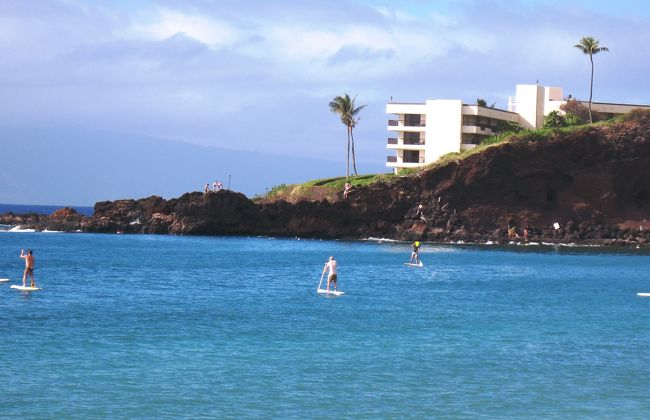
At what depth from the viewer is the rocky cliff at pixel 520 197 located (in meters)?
102

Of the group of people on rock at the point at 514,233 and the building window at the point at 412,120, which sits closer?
the group of people on rock at the point at 514,233

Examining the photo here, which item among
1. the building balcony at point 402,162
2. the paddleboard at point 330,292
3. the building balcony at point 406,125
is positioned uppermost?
the building balcony at point 406,125

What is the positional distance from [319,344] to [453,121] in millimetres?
87377

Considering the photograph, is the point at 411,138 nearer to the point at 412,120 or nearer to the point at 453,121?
the point at 412,120

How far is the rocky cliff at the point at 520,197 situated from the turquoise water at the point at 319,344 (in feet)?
124

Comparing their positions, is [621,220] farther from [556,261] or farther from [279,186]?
[279,186]

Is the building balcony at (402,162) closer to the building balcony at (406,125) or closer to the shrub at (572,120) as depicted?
the building balcony at (406,125)

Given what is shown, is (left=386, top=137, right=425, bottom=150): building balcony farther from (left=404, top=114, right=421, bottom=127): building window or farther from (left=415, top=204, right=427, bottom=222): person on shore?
(left=415, top=204, right=427, bottom=222): person on shore

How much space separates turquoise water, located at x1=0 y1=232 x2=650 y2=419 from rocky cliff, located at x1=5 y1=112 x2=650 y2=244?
37.8 metres

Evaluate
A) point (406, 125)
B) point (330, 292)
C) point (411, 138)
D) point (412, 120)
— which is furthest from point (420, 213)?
point (330, 292)

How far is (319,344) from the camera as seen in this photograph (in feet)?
104

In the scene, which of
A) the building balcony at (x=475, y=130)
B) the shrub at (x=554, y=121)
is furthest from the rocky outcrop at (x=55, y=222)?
the shrub at (x=554, y=121)

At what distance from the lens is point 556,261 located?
3054 inches

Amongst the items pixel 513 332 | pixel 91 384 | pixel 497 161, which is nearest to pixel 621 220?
pixel 497 161
